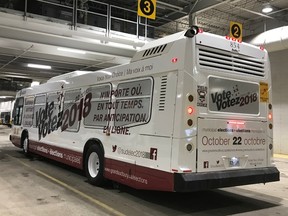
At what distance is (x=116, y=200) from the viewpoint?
23.0 feet

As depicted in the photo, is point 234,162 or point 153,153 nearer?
point 153,153

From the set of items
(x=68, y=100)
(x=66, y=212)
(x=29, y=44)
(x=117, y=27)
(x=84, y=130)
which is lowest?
(x=66, y=212)

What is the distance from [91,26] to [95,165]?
712cm

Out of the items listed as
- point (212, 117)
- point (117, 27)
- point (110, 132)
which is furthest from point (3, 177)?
point (117, 27)

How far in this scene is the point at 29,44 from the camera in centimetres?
1268

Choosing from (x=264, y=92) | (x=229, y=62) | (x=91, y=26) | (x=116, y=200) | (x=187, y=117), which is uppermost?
(x=91, y=26)

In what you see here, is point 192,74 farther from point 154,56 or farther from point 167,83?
point 154,56

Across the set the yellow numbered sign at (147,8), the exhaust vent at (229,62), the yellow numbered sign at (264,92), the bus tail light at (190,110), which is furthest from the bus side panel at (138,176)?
the yellow numbered sign at (147,8)

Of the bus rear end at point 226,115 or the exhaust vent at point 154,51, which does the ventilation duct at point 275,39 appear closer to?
the bus rear end at point 226,115

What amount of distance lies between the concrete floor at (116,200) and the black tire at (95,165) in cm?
20

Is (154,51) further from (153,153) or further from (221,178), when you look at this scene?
(221,178)

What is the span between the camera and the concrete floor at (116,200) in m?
6.26

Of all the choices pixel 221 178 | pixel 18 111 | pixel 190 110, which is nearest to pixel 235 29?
pixel 190 110

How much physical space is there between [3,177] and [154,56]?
18.9 ft
